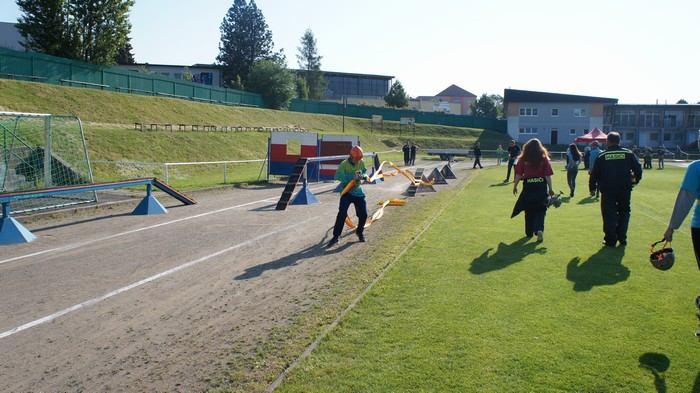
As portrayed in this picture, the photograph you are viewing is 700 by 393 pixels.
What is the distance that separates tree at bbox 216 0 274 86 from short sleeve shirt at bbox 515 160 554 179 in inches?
3493

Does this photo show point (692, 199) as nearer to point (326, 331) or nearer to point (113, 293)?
point (326, 331)

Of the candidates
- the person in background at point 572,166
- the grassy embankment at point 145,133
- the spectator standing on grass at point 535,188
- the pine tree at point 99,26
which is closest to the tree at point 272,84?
the grassy embankment at point 145,133

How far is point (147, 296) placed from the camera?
695 cm

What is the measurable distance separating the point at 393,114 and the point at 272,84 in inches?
839

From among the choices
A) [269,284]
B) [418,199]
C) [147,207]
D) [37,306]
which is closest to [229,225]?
[147,207]

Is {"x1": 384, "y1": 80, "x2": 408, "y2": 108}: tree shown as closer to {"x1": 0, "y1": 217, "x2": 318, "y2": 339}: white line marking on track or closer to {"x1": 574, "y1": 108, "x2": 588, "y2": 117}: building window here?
{"x1": 574, "y1": 108, "x2": 588, "y2": 117}: building window

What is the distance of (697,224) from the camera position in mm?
4801

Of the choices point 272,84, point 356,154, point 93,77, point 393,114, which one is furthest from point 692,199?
point 393,114

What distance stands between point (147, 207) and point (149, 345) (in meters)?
9.98

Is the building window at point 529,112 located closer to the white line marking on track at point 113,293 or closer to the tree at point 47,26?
the tree at point 47,26

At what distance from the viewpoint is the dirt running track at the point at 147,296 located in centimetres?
475

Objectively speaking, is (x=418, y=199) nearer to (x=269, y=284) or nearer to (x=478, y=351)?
(x=269, y=284)

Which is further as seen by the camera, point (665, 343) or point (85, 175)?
point (85, 175)

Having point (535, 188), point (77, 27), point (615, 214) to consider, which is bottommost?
point (615, 214)
